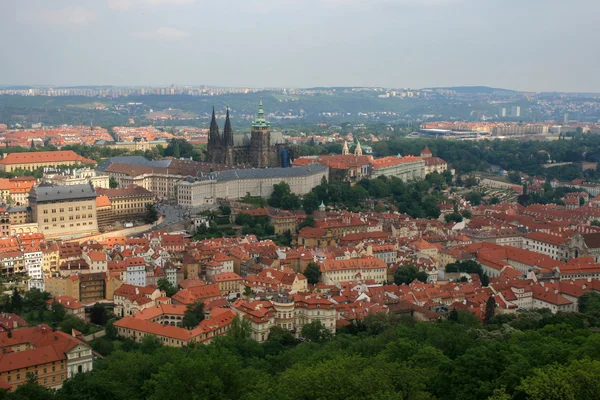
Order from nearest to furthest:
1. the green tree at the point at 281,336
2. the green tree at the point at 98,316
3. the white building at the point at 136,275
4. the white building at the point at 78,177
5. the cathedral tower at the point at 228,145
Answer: the green tree at the point at 281,336 < the green tree at the point at 98,316 < the white building at the point at 136,275 < the white building at the point at 78,177 < the cathedral tower at the point at 228,145

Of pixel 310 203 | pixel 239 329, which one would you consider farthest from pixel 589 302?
pixel 310 203

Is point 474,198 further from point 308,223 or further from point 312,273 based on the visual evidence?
point 312,273

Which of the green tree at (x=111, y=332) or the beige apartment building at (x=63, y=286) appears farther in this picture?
the beige apartment building at (x=63, y=286)

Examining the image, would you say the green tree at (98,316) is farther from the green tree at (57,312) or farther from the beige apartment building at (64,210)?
the beige apartment building at (64,210)

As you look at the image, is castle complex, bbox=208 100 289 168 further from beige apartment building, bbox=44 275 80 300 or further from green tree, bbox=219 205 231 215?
beige apartment building, bbox=44 275 80 300

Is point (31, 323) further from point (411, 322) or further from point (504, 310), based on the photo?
point (504, 310)

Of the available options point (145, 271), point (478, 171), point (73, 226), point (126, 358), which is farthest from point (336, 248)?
point (478, 171)

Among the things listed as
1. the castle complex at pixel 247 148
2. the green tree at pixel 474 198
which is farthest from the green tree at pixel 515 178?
the castle complex at pixel 247 148

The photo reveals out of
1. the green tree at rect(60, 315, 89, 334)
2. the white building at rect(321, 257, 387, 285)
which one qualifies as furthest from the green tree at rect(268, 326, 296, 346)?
the white building at rect(321, 257, 387, 285)
